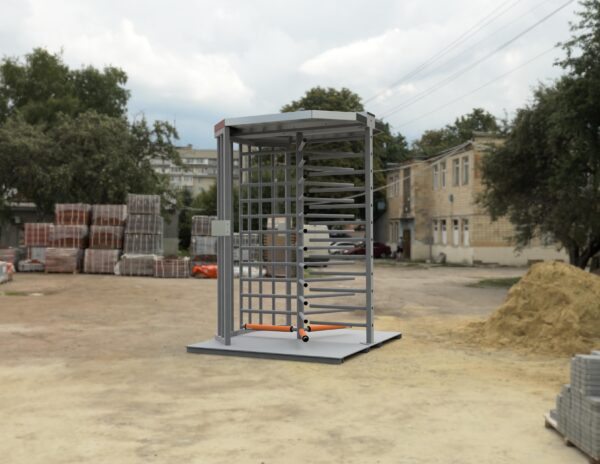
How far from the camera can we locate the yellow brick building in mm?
35625

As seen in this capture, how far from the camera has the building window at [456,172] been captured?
3856 cm

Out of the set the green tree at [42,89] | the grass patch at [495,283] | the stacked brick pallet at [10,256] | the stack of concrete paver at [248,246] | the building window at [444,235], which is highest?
the green tree at [42,89]

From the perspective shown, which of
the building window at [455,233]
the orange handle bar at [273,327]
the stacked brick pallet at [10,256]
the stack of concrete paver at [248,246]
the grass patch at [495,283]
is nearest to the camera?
the orange handle bar at [273,327]

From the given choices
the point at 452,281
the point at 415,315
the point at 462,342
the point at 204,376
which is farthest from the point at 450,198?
the point at 204,376

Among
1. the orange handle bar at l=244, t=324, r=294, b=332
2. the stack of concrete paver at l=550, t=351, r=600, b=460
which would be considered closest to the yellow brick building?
the orange handle bar at l=244, t=324, r=294, b=332

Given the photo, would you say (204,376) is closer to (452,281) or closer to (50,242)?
(452,281)

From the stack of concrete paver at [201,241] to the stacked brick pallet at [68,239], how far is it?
462cm

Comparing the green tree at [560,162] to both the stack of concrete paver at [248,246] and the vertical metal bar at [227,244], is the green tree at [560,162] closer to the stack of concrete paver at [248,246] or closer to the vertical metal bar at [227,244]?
the stack of concrete paver at [248,246]

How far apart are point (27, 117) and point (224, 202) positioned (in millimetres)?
32054

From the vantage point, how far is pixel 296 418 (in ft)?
19.9

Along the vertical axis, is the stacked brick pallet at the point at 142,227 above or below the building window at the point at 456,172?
below

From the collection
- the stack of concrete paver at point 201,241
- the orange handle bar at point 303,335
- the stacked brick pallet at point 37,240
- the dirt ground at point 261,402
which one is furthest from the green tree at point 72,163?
the orange handle bar at point 303,335

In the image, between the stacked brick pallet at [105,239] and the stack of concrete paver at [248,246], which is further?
the stacked brick pallet at [105,239]

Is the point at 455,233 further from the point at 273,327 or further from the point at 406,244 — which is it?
the point at 273,327
